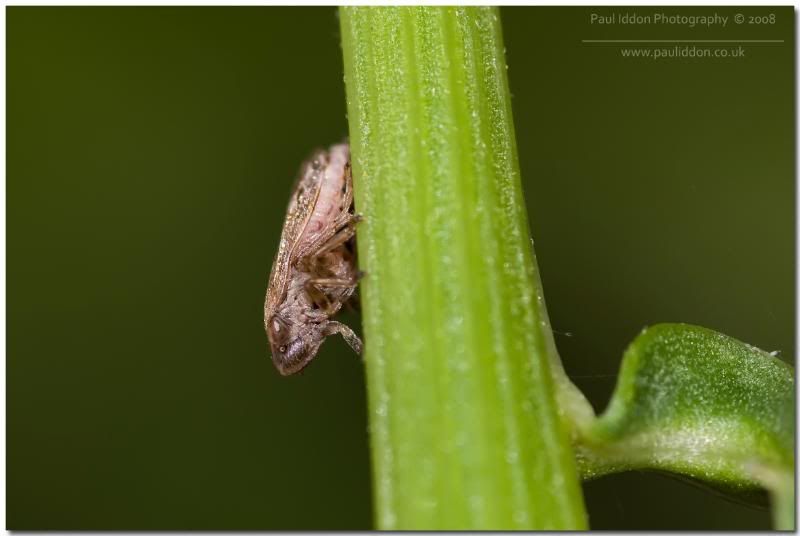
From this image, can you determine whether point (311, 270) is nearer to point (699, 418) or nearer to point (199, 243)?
point (699, 418)

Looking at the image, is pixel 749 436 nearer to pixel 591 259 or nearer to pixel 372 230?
pixel 372 230

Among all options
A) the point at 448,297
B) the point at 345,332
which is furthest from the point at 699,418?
the point at 345,332

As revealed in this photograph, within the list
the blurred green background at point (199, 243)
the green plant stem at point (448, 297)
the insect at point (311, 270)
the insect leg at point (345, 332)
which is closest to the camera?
the green plant stem at point (448, 297)

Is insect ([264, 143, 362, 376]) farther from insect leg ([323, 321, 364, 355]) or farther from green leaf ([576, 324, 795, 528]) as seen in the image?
green leaf ([576, 324, 795, 528])

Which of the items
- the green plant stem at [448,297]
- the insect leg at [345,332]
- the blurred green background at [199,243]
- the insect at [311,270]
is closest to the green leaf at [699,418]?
the green plant stem at [448,297]

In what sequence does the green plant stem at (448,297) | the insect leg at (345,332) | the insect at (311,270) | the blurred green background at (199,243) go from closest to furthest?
1. the green plant stem at (448,297)
2. the insect at (311,270)
3. the insect leg at (345,332)
4. the blurred green background at (199,243)

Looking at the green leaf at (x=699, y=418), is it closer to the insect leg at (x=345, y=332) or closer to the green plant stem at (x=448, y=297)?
the green plant stem at (x=448, y=297)
